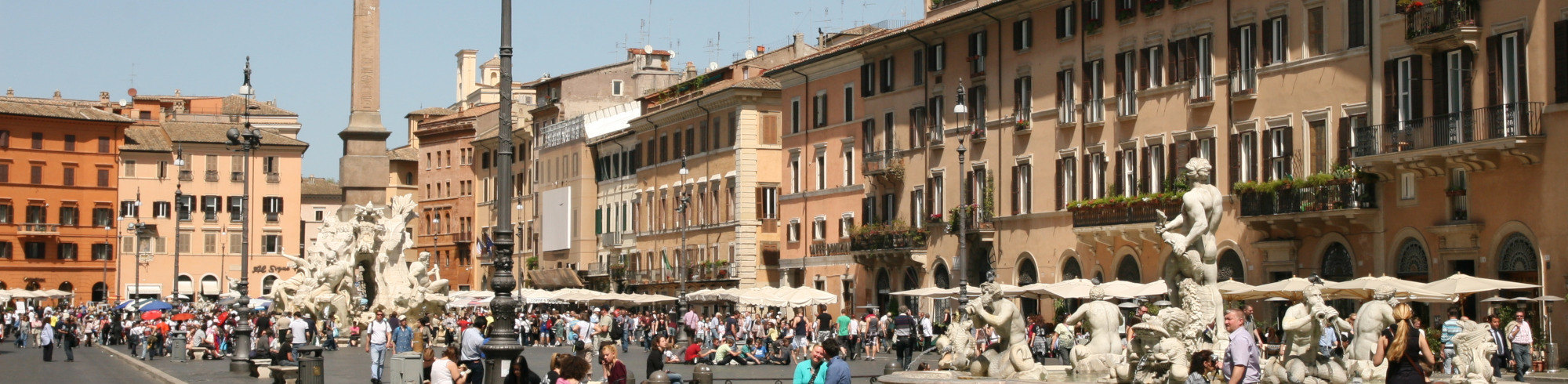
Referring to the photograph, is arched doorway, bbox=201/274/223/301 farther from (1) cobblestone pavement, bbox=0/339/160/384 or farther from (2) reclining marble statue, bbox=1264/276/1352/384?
(2) reclining marble statue, bbox=1264/276/1352/384

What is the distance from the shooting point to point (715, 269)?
64.8 m

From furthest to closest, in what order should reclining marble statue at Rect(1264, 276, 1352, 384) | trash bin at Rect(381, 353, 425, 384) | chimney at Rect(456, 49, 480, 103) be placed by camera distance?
chimney at Rect(456, 49, 480, 103), trash bin at Rect(381, 353, 425, 384), reclining marble statue at Rect(1264, 276, 1352, 384)

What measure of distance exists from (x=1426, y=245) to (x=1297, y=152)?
144 inches

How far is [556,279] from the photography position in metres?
80.6

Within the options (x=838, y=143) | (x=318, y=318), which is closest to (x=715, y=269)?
(x=838, y=143)

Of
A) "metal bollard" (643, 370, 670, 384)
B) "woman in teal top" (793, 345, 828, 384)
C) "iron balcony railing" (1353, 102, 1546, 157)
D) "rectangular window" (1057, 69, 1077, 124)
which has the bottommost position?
"metal bollard" (643, 370, 670, 384)

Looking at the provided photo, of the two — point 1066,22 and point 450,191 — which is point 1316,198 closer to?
point 1066,22

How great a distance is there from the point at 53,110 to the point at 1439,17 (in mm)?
78468

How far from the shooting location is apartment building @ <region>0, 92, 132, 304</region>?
9300cm

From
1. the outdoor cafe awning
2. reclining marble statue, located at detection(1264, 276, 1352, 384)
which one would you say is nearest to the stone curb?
reclining marble statue, located at detection(1264, 276, 1352, 384)

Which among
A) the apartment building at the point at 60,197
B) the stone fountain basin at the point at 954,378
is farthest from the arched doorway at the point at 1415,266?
the apartment building at the point at 60,197

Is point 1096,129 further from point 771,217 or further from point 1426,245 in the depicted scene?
point 771,217

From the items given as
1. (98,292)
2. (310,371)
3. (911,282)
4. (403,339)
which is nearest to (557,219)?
(98,292)

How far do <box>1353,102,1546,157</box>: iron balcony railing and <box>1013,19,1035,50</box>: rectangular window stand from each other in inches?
496
